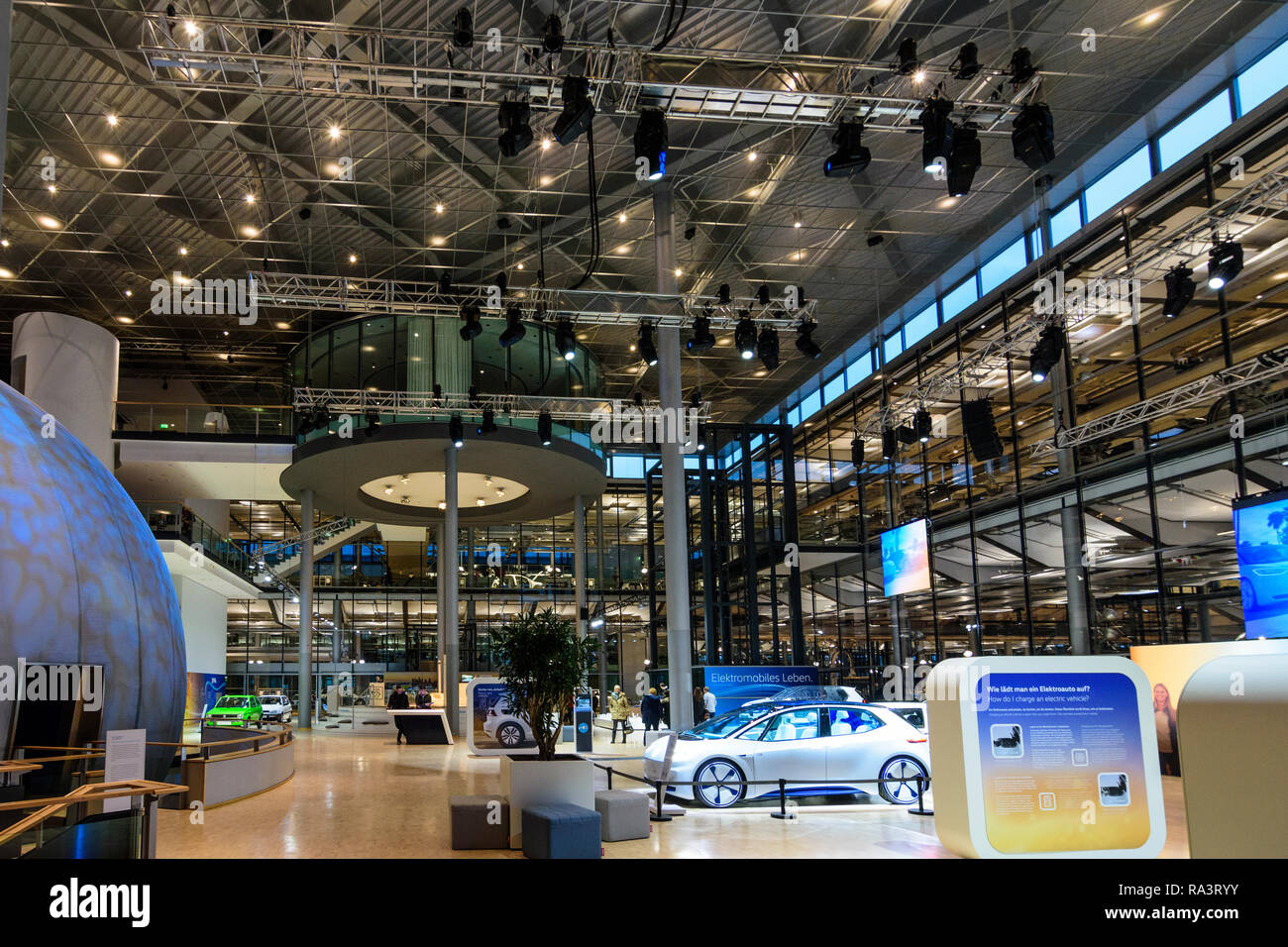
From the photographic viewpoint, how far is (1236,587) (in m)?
20.3

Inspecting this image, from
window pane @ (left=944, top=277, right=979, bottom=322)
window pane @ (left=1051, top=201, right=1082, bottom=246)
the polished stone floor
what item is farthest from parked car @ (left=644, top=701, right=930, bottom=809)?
window pane @ (left=944, top=277, right=979, bottom=322)

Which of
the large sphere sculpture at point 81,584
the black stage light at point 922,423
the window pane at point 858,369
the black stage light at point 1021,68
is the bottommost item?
the large sphere sculpture at point 81,584

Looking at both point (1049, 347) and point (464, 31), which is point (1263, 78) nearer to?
point (1049, 347)

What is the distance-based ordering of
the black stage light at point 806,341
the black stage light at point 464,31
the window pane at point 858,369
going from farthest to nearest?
the window pane at point 858,369
the black stage light at point 806,341
the black stage light at point 464,31

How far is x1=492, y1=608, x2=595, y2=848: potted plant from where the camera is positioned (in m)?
9.88

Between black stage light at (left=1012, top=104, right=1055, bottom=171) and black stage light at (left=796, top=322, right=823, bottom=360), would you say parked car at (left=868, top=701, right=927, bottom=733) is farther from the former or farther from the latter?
black stage light at (left=796, top=322, right=823, bottom=360)

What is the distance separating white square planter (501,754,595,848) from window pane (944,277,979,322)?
20.5m

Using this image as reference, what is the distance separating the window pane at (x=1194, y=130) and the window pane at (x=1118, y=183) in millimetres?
422

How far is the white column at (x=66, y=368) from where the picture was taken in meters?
14.2

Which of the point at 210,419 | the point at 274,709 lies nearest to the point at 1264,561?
the point at 210,419

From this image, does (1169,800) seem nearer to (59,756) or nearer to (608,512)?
(59,756)

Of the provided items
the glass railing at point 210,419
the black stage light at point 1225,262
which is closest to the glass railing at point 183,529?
the glass railing at point 210,419

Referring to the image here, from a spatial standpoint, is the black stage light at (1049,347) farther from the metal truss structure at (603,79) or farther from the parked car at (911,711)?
the parked car at (911,711)
